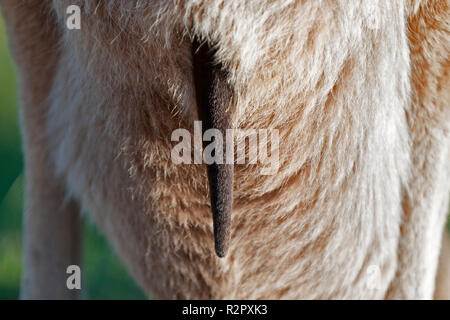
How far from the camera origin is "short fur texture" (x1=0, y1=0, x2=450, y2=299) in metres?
0.77

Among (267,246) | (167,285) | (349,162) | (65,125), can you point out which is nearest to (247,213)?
(267,246)

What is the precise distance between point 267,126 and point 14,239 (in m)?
1.76

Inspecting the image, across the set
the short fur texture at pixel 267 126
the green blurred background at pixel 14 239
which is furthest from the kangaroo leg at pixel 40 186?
the green blurred background at pixel 14 239

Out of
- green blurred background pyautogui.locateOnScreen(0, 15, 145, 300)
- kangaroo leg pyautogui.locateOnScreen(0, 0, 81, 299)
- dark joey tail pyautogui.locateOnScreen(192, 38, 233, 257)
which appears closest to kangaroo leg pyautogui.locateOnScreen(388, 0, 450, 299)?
dark joey tail pyautogui.locateOnScreen(192, 38, 233, 257)

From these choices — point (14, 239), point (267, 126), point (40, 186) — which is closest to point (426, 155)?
point (267, 126)

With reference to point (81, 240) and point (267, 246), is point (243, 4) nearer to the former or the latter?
point (267, 246)

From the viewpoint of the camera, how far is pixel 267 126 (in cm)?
85

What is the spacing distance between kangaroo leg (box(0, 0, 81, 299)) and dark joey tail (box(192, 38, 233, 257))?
48 centimetres

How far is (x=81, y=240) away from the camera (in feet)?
5.65

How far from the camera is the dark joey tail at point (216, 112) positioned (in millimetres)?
780

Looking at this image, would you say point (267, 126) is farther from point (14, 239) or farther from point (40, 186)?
point (14, 239)

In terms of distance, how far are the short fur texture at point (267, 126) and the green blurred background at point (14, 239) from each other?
3.15 ft

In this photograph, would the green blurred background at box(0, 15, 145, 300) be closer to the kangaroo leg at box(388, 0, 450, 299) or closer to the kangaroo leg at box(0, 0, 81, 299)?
the kangaroo leg at box(0, 0, 81, 299)

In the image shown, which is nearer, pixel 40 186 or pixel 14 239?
pixel 40 186
